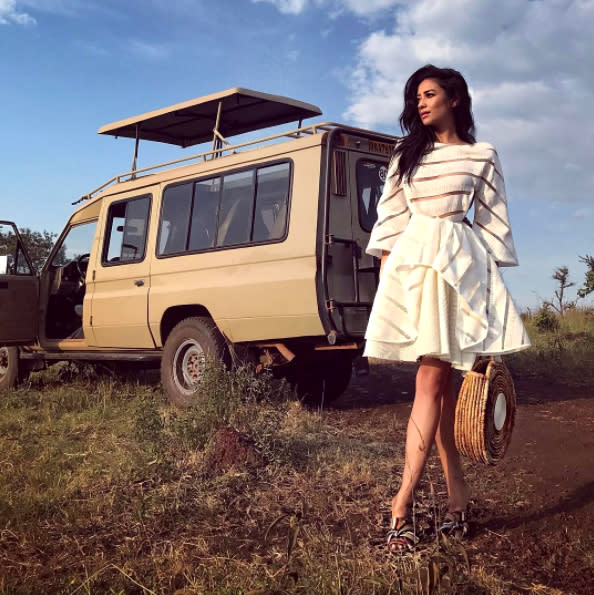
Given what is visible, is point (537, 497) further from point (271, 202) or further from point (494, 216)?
point (271, 202)

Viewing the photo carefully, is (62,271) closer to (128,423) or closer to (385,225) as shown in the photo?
(128,423)

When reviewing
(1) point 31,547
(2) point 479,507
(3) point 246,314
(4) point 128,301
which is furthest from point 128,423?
(2) point 479,507

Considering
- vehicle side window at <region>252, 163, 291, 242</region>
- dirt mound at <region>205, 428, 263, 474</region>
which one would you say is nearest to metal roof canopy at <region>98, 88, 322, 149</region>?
vehicle side window at <region>252, 163, 291, 242</region>

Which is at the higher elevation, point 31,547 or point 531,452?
point 531,452

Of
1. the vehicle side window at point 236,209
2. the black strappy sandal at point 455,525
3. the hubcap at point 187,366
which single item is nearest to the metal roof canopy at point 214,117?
the vehicle side window at point 236,209

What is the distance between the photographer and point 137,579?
2789 mm

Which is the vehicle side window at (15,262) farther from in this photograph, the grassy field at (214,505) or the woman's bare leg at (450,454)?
the woman's bare leg at (450,454)

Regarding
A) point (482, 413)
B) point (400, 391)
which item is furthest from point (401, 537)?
point (400, 391)

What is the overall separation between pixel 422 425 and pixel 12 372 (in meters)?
7.23

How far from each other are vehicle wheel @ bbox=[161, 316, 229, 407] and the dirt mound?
235 cm

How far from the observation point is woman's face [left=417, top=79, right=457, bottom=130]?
3.13 metres

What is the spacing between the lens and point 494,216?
3105mm

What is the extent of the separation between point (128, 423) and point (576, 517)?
3526mm

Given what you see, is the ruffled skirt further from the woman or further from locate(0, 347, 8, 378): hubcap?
locate(0, 347, 8, 378): hubcap
